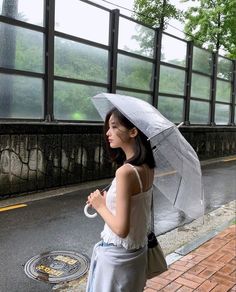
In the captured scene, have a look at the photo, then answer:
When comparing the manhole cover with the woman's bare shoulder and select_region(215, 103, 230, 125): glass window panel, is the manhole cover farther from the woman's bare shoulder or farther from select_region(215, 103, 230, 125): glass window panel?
select_region(215, 103, 230, 125): glass window panel

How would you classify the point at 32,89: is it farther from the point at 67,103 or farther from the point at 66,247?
the point at 66,247

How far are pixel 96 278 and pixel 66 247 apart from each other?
104 inches

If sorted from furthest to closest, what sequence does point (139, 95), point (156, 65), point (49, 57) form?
point (156, 65), point (139, 95), point (49, 57)

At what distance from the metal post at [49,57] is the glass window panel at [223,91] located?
832 cm

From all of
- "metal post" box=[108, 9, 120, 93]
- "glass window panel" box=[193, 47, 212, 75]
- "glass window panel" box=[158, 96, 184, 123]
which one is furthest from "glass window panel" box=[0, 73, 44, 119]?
"glass window panel" box=[193, 47, 212, 75]

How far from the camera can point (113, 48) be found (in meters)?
9.39

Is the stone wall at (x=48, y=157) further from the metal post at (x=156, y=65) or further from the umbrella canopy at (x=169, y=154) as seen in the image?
the umbrella canopy at (x=169, y=154)

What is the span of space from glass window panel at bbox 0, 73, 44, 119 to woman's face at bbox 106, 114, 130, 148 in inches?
214

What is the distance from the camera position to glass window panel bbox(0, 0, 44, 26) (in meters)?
7.09

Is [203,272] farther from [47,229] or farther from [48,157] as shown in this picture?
[48,157]

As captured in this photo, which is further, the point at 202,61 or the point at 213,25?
the point at 213,25

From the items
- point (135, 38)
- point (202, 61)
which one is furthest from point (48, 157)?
point (202, 61)

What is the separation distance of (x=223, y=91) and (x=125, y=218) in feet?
45.9

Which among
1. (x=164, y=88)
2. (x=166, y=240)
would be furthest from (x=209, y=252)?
(x=164, y=88)
